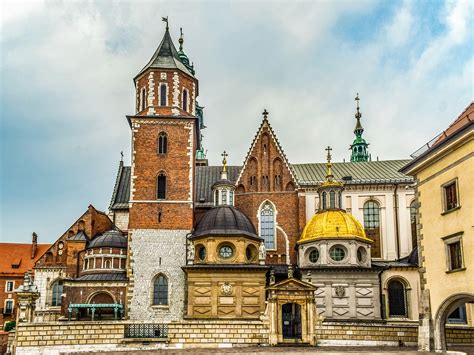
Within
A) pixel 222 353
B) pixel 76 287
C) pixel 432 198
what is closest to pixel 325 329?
pixel 222 353

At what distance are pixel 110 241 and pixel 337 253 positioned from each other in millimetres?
16633

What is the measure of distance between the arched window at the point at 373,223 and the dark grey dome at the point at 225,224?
10.7 m

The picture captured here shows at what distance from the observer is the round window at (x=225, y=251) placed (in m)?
40.6

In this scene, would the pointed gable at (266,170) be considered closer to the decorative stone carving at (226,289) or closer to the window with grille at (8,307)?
the decorative stone carving at (226,289)

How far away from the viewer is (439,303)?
2497 cm

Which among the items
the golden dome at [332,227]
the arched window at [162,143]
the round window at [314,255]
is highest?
the arched window at [162,143]

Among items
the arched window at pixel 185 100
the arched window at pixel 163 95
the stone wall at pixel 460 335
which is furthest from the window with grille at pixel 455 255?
the arched window at pixel 163 95

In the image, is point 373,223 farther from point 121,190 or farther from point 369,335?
point 121,190

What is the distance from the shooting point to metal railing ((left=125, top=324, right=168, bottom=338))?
97.6 ft

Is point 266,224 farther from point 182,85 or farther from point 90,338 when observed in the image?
point 90,338

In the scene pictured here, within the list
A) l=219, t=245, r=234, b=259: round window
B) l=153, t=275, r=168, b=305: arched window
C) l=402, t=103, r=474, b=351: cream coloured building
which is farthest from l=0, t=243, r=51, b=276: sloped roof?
l=402, t=103, r=474, b=351: cream coloured building

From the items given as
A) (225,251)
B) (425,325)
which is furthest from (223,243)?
(425,325)

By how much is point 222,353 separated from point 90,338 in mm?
7508

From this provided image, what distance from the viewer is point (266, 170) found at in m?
47.6
